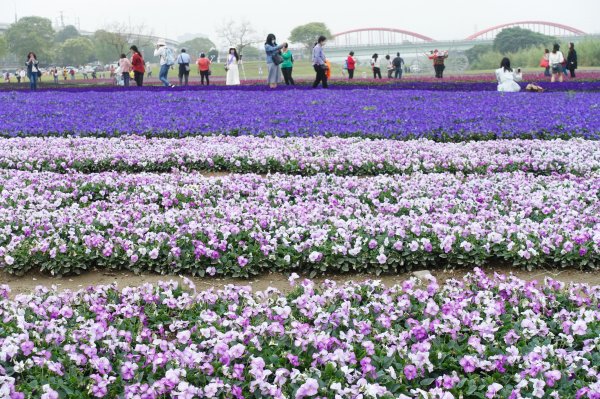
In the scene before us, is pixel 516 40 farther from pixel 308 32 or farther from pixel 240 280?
pixel 240 280

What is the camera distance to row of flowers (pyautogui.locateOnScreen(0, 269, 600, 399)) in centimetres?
312

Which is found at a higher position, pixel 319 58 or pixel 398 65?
pixel 398 65

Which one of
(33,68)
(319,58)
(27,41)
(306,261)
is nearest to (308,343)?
(306,261)

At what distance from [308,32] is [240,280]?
113 metres

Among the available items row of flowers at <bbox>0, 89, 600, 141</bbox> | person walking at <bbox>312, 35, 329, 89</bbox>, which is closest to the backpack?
person walking at <bbox>312, 35, 329, 89</bbox>

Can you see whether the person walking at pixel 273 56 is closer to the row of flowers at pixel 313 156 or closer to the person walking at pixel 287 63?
the person walking at pixel 287 63

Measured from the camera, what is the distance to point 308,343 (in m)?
3.48

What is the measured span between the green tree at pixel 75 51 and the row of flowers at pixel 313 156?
9891cm

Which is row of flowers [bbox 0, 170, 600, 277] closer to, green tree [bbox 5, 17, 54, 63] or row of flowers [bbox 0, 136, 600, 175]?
row of flowers [bbox 0, 136, 600, 175]

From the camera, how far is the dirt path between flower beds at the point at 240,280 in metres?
5.12

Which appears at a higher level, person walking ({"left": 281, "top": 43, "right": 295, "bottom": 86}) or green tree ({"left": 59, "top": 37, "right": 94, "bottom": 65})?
green tree ({"left": 59, "top": 37, "right": 94, "bottom": 65})

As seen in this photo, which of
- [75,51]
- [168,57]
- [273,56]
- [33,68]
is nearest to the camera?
[273,56]

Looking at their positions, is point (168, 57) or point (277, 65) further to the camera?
point (168, 57)

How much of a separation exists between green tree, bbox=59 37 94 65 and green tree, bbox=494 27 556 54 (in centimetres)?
6087
